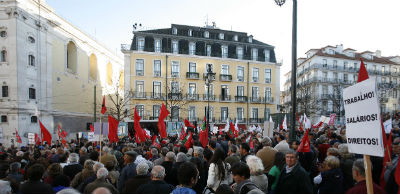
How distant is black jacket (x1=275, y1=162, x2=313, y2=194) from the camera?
4172mm

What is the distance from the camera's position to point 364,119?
302 cm

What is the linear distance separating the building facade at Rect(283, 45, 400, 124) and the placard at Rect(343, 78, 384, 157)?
5097 cm

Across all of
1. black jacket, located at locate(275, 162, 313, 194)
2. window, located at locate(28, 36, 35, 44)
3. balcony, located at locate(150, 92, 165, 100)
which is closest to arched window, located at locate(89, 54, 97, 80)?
balcony, located at locate(150, 92, 165, 100)

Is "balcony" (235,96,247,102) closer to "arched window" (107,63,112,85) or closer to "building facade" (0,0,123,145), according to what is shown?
"building facade" (0,0,123,145)

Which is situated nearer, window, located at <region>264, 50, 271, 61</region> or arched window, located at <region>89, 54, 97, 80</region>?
window, located at <region>264, 50, 271, 61</region>

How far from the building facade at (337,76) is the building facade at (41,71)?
120 ft

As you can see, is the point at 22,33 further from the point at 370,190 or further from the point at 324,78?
the point at 324,78

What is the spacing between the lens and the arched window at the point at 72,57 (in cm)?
3809

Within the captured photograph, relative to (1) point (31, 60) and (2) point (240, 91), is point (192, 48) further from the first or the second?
(1) point (31, 60)

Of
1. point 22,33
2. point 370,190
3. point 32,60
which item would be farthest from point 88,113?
point 370,190

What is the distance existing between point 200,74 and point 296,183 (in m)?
36.4

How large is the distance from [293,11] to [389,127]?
17.6 feet

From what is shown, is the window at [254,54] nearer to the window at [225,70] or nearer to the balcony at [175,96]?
the window at [225,70]

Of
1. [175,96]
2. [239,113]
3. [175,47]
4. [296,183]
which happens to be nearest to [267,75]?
[239,113]
